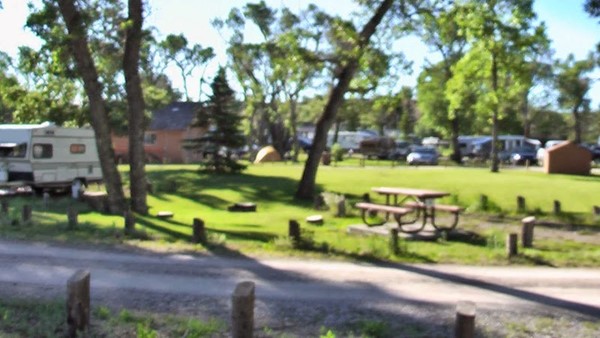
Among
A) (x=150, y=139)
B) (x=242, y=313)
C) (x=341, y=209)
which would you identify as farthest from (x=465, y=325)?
(x=150, y=139)

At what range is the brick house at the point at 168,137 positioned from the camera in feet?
183

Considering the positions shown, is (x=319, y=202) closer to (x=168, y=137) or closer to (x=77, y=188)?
(x=77, y=188)

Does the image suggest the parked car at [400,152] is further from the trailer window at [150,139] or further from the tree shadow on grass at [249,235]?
the tree shadow on grass at [249,235]

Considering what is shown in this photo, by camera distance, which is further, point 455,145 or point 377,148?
point 377,148

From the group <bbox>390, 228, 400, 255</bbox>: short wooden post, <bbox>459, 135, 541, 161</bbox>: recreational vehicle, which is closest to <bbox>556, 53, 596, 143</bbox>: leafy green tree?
<bbox>459, 135, 541, 161</bbox>: recreational vehicle

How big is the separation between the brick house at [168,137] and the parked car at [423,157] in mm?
17309

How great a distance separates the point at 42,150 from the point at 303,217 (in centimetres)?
1202

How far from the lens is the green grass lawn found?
496 inches

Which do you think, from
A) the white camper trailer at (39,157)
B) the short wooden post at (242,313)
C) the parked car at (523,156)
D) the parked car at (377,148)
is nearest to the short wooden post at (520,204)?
the white camper trailer at (39,157)

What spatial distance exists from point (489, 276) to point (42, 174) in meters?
20.4

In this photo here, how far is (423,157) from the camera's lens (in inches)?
2021

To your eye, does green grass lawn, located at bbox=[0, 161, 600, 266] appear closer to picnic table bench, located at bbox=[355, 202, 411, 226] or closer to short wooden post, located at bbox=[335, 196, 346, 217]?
short wooden post, located at bbox=[335, 196, 346, 217]

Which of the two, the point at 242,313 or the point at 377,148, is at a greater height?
the point at 377,148

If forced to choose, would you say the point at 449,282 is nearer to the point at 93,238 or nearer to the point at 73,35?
the point at 93,238
